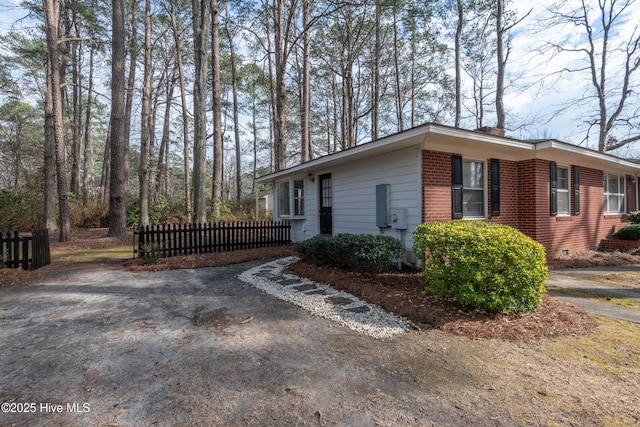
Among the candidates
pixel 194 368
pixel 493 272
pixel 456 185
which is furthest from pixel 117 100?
pixel 493 272

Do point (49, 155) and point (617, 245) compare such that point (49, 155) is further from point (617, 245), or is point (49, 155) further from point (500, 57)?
point (500, 57)

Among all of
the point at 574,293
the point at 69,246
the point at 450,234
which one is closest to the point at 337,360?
the point at 450,234

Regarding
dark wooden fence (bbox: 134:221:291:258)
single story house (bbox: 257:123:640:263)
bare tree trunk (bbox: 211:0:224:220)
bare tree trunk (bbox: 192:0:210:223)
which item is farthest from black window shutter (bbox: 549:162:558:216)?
bare tree trunk (bbox: 211:0:224:220)

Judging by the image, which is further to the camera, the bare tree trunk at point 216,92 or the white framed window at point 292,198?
the bare tree trunk at point 216,92

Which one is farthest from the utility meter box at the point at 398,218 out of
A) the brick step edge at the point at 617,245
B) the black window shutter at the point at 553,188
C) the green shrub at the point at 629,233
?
the green shrub at the point at 629,233

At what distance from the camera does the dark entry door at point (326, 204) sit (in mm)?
8570

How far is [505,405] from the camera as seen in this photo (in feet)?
6.47

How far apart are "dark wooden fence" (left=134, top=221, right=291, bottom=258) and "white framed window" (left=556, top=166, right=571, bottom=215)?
26.5 feet

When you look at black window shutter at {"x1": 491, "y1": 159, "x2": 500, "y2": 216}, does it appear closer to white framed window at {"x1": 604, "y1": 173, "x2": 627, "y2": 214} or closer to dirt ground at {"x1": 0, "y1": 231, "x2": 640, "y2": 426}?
dirt ground at {"x1": 0, "y1": 231, "x2": 640, "y2": 426}

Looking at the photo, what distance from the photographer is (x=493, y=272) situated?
11.2 ft

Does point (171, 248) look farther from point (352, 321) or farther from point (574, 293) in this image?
point (574, 293)

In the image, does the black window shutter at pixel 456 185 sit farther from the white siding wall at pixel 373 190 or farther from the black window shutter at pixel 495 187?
the black window shutter at pixel 495 187

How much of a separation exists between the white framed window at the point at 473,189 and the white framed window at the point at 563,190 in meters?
2.95

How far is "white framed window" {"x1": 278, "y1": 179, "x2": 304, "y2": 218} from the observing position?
386 inches
